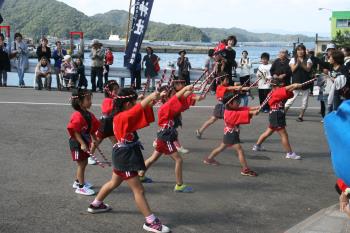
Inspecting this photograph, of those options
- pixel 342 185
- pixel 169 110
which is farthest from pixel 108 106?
pixel 342 185

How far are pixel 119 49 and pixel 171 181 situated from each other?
72009mm

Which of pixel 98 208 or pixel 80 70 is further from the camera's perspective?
pixel 80 70

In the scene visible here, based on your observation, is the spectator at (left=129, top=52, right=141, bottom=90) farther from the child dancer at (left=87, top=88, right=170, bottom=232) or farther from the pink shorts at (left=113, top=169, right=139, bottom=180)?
the pink shorts at (left=113, top=169, right=139, bottom=180)

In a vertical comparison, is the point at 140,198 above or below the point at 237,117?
below

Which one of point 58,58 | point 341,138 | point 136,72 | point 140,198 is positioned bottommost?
point 140,198

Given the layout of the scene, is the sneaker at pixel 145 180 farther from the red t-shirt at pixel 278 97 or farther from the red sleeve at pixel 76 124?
the red t-shirt at pixel 278 97

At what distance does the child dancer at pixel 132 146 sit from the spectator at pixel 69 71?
12.2 meters

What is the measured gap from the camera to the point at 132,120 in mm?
5527

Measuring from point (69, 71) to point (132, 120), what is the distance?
12.6 metres

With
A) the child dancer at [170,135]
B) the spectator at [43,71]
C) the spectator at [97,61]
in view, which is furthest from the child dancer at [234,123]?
the spectator at [43,71]

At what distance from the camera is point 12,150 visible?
887cm

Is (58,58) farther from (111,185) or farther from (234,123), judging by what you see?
(111,185)

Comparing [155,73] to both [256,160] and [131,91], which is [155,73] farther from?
[131,91]

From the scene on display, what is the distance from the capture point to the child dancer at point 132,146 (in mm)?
5484
